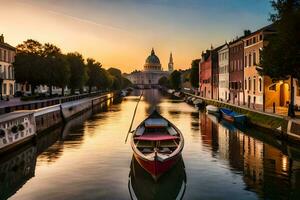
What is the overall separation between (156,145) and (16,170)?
A: 10.8 m

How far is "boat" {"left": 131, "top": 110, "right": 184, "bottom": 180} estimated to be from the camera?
84.2ft

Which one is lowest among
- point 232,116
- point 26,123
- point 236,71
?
point 232,116

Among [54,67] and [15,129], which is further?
[54,67]

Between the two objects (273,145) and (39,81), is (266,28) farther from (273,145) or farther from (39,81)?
(39,81)

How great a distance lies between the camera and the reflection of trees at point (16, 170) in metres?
26.6

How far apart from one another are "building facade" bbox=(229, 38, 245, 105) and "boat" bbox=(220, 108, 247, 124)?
35.7 feet

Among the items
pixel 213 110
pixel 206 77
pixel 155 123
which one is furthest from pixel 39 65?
pixel 206 77

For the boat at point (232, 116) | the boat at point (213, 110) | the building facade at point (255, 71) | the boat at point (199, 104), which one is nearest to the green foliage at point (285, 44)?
the boat at point (232, 116)

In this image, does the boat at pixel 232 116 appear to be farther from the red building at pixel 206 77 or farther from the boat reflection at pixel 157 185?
the red building at pixel 206 77

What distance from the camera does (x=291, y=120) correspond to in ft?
A: 139

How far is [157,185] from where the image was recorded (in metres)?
25.9

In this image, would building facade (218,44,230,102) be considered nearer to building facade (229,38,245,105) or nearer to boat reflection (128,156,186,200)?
building facade (229,38,245,105)

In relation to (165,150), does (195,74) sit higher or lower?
higher

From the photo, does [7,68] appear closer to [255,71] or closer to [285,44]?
[255,71]
